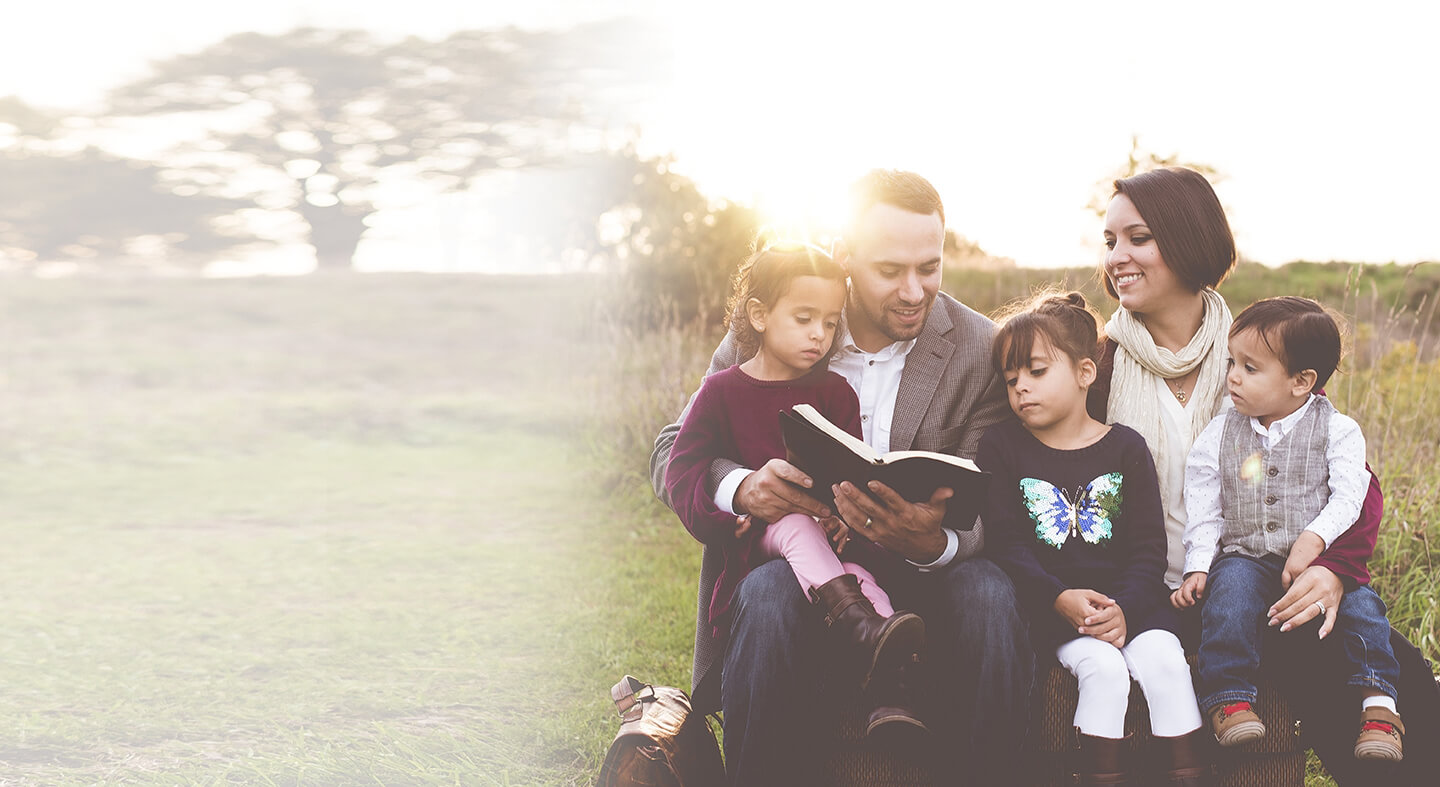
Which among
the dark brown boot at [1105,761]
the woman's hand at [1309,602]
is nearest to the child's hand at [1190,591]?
the woman's hand at [1309,602]

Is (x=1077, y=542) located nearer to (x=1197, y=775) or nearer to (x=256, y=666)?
(x=1197, y=775)

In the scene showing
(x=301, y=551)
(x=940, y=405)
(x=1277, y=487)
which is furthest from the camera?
(x=301, y=551)

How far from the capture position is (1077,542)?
2.80 metres

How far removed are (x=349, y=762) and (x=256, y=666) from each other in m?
1.66

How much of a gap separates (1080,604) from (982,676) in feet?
0.98

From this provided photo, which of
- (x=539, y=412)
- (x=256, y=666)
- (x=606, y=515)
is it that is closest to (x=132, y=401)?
(x=539, y=412)

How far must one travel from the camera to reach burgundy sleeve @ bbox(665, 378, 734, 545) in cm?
284

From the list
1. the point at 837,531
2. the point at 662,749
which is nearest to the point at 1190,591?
the point at 837,531

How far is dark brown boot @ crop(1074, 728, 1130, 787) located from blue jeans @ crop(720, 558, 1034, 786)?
0.16 meters

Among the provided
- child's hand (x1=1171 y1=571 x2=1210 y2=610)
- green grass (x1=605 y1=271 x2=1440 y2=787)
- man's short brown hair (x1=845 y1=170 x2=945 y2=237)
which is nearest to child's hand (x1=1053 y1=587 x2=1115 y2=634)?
child's hand (x1=1171 y1=571 x2=1210 y2=610)

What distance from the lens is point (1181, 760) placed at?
2.51m

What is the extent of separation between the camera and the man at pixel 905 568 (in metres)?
2.57

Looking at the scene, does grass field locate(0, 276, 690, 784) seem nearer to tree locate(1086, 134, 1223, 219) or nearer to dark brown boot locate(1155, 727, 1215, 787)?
dark brown boot locate(1155, 727, 1215, 787)

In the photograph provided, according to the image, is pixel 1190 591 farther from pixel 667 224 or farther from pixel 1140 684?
pixel 667 224
